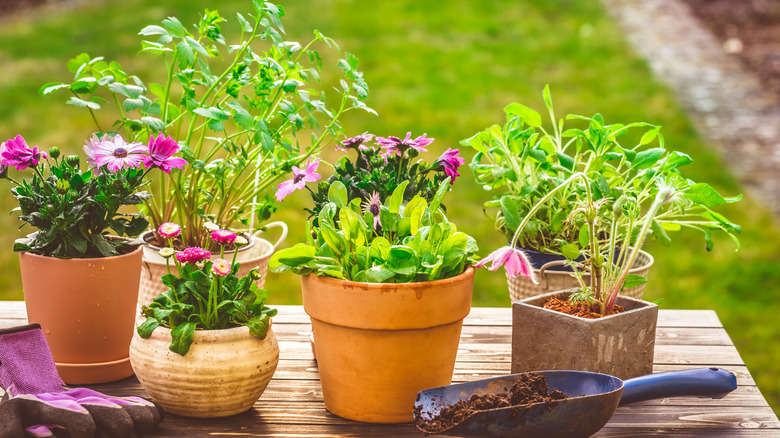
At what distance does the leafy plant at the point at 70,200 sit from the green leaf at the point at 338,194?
0.89ft

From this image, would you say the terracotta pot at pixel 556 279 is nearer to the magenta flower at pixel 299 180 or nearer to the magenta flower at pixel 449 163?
the magenta flower at pixel 449 163

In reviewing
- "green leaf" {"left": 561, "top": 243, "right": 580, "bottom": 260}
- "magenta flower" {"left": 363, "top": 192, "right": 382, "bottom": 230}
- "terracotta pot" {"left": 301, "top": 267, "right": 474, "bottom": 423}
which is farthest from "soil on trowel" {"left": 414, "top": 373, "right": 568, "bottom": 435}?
"magenta flower" {"left": 363, "top": 192, "right": 382, "bottom": 230}

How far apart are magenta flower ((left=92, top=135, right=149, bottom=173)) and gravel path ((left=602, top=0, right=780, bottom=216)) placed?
3.53 meters

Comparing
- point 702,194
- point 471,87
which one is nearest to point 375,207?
point 702,194

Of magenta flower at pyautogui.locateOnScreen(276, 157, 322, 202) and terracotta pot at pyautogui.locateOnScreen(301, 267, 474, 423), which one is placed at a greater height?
magenta flower at pyautogui.locateOnScreen(276, 157, 322, 202)

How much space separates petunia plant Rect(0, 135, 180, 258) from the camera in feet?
3.76

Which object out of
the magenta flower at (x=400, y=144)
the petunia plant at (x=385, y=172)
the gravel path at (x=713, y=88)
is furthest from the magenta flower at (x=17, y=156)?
the gravel path at (x=713, y=88)

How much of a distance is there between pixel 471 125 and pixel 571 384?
3531 millimetres

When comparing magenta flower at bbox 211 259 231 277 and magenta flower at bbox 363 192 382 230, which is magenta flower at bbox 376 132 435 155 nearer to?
magenta flower at bbox 363 192 382 230

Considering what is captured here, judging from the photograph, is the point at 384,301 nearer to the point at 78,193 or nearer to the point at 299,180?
the point at 299,180

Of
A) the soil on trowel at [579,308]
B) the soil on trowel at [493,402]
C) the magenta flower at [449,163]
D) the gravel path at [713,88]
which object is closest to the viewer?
the soil on trowel at [493,402]

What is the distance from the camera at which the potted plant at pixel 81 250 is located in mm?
1153

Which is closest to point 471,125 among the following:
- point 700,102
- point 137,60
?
point 700,102

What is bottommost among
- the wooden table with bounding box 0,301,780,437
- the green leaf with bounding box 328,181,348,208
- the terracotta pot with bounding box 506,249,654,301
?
the wooden table with bounding box 0,301,780,437
